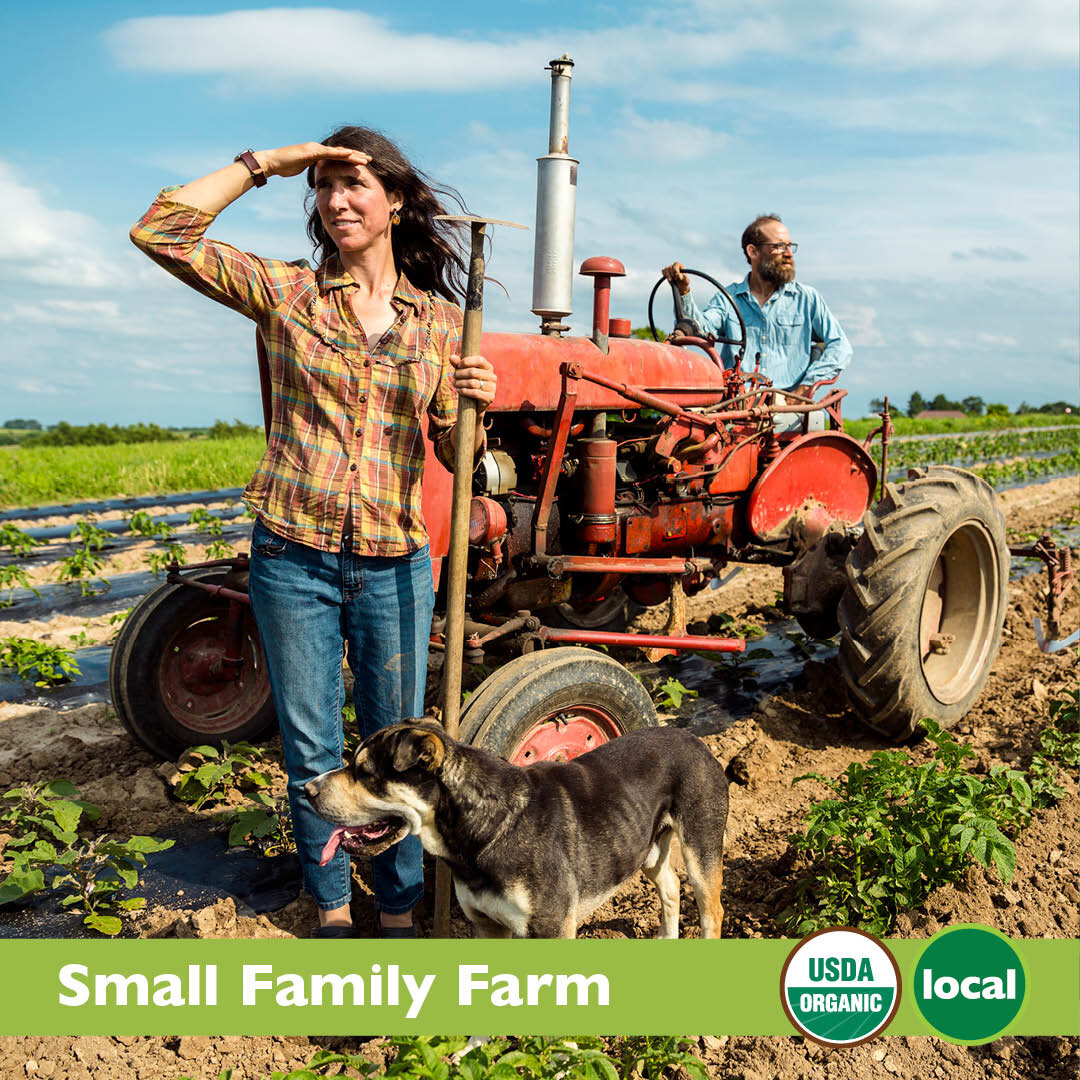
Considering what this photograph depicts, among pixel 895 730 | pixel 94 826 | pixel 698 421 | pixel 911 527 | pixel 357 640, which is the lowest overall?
pixel 94 826

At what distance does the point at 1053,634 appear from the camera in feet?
17.5

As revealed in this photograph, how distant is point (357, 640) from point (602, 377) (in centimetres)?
152

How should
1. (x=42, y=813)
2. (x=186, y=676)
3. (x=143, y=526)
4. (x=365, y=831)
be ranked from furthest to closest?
(x=143, y=526) < (x=186, y=676) < (x=42, y=813) < (x=365, y=831)

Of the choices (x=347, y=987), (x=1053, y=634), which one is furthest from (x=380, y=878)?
(x=1053, y=634)

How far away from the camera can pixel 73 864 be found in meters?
2.95

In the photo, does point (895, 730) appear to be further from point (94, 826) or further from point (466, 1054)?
point (94, 826)

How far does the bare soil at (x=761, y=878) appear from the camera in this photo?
7.98ft

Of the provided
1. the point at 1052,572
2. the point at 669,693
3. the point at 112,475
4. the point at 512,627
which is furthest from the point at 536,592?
the point at 112,475

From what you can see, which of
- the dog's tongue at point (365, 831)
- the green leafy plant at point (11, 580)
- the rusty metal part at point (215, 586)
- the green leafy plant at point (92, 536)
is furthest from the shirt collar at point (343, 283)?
the green leafy plant at point (92, 536)

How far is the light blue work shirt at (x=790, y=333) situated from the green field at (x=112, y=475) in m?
11.4

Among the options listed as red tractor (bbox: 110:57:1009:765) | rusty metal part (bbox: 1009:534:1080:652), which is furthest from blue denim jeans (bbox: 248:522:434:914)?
rusty metal part (bbox: 1009:534:1080:652)

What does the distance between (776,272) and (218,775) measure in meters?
3.96

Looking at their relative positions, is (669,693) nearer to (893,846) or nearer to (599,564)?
(599,564)

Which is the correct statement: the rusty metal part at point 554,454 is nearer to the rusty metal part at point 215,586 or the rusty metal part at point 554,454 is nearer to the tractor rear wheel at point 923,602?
the rusty metal part at point 215,586
